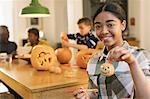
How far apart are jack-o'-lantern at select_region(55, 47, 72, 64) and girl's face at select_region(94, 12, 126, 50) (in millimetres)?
1038

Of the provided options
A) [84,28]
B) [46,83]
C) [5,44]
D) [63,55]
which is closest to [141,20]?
[84,28]

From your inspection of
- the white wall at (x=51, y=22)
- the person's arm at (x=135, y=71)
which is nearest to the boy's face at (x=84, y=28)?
the person's arm at (x=135, y=71)

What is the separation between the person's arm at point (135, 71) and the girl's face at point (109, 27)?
222mm

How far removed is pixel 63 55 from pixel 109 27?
3.59 feet

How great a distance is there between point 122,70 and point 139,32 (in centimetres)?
345

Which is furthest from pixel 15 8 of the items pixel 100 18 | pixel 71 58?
pixel 100 18

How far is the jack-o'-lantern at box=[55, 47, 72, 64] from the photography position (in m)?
2.14

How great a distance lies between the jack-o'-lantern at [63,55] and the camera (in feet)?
7.01

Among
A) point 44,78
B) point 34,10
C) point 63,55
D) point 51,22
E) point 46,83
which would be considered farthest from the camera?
point 51,22

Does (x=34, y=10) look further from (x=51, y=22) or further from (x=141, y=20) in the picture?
(x=51, y=22)

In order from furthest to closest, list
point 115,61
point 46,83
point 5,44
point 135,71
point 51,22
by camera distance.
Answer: point 51,22
point 5,44
point 46,83
point 115,61
point 135,71

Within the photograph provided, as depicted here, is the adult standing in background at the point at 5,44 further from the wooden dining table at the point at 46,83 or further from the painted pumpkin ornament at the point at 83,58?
the painted pumpkin ornament at the point at 83,58

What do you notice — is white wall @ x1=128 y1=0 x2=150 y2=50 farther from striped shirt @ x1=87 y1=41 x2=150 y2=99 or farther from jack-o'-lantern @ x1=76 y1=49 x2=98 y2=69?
striped shirt @ x1=87 y1=41 x2=150 y2=99

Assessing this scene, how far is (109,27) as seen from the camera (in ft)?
3.56
